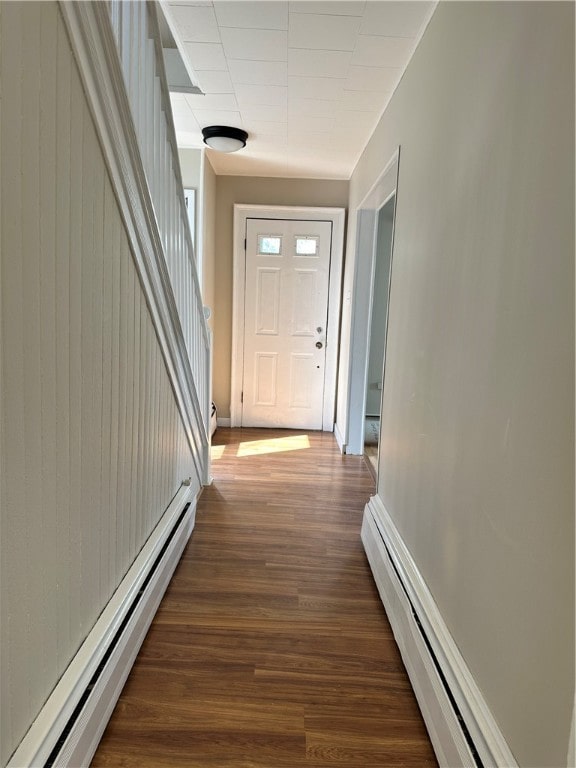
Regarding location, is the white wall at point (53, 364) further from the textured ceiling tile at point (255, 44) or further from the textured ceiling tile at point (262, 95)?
the textured ceiling tile at point (262, 95)

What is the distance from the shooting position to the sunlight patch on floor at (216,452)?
13.8 ft

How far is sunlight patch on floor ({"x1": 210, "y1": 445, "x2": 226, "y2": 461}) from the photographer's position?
4.19 metres

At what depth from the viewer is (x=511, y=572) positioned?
1.17 metres

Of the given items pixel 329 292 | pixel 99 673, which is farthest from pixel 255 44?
pixel 329 292

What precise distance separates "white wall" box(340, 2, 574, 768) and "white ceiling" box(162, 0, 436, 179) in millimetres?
317

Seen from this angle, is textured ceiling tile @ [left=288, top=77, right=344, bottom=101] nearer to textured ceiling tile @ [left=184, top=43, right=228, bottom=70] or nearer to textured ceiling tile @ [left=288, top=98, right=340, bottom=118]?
textured ceiling tile @ [left=288, top=98, right=340, bottom=118]

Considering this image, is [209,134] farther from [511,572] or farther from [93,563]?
[511,572]

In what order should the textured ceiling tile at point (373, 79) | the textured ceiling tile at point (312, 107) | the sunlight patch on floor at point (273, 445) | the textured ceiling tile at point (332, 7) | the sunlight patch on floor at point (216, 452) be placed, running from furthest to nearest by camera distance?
the sunlight patch on floor at point (273, 445) → the sunlight patch on floor at point (216, 452) → the textured ceiling tile at point (312, 107) → the textured ceiling tile at point (373, 79) → the textured ceiling tile at point (332, 7)

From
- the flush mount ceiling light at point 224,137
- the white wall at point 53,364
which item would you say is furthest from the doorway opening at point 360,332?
the white wall at point 53,364

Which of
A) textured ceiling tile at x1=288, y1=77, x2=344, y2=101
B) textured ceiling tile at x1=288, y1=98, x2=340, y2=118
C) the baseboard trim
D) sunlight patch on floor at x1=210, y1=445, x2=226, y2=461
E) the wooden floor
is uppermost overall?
textured ceiling tile at x1=288, y1=98, x2=340, y2=118

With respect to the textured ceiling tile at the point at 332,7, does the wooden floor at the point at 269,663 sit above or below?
below

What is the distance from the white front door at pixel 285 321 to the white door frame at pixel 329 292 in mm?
46

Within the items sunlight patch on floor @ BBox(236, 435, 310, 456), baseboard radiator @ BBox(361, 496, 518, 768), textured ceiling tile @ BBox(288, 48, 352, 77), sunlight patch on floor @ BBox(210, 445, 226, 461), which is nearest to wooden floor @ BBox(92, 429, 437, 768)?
baseboard radiator @ BBox(361, 496, 518, 768)

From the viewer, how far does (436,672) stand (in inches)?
59.8
